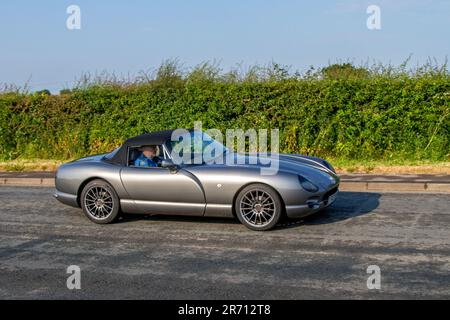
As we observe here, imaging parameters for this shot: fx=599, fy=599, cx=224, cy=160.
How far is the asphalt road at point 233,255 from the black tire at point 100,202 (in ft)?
0.58

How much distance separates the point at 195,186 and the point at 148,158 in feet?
3.39

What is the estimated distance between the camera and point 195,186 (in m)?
8.39

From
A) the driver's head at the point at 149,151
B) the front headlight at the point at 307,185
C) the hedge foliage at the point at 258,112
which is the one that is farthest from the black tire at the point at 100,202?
the hedge foliage at the point at 258,112

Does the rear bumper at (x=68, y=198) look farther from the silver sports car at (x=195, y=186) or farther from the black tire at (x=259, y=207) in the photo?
the black tire at (x=259, y=207)

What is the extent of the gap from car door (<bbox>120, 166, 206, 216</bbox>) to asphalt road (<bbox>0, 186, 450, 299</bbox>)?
0.95 ft

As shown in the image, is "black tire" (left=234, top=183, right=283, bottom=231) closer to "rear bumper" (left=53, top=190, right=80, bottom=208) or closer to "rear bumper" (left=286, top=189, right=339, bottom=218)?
"rear bumper" (left=286, top=189, right=339, bottom=218)

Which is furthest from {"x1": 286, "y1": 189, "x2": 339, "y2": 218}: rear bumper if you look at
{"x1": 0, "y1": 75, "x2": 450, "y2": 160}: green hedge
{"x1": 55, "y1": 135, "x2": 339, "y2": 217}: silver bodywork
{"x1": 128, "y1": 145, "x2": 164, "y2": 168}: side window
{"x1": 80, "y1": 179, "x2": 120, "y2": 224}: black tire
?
{"x1": 0, "y1": 75, "x2": 450, "y2": 160}: green hedge

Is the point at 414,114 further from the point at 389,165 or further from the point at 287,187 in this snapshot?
the point at 287,187

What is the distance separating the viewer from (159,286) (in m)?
5.98

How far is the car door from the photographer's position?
8.44 metres
